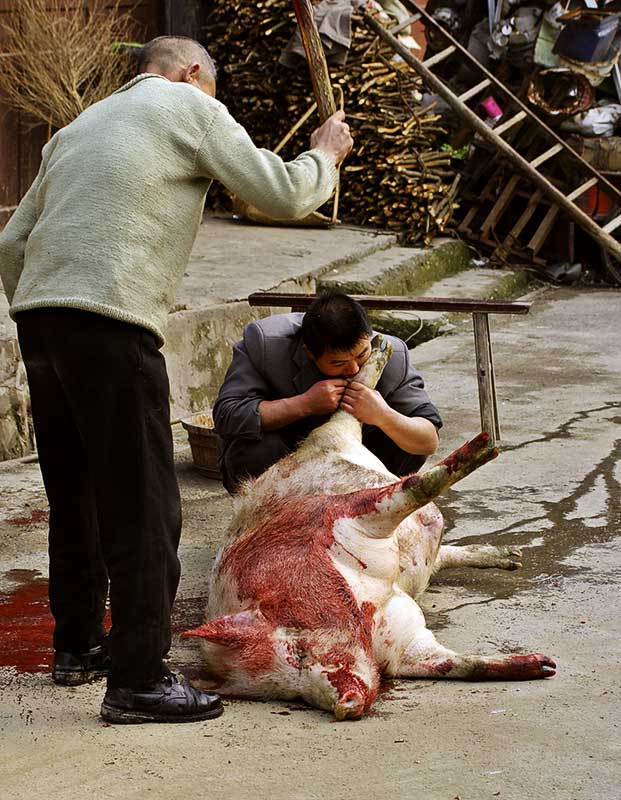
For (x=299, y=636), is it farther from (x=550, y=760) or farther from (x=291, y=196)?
(x=291, y=196)

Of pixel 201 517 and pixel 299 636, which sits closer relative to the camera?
pixel 299 636

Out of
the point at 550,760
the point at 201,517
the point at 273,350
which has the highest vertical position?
the point at 273,350

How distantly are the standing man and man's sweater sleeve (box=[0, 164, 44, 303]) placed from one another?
0.07 m

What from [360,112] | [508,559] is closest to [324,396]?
[508,559]

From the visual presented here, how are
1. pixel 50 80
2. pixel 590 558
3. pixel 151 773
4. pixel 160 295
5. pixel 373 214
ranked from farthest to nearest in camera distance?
pixel 373 214, pixel 50 80, pixel 590 558, pixel 160 295, pixel 151 773

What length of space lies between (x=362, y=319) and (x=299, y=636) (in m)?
1.17

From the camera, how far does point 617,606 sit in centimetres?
426

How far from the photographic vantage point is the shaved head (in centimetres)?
348

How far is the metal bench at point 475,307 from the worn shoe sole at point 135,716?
261cm

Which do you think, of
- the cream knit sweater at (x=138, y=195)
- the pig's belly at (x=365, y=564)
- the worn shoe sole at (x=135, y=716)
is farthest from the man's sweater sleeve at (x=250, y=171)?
the worn shoe sole at (x=135, y=716)

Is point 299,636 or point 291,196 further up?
point 291,196

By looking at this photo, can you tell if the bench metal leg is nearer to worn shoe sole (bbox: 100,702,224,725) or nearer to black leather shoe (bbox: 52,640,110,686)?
black leather shoe (bbox: 52,640,110,686)

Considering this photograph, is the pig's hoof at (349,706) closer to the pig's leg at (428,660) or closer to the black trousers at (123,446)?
the pig's leg at (428,660)

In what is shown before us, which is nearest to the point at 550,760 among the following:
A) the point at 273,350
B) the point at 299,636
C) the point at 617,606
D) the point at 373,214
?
the point at 299,636
